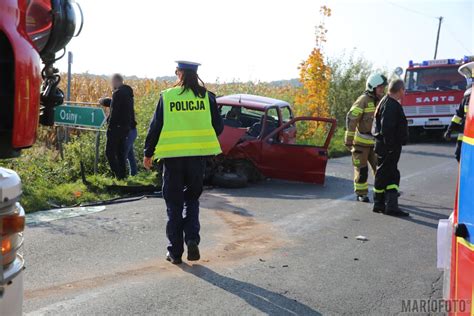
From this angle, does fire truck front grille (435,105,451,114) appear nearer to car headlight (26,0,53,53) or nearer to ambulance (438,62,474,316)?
ambulance (438,62,474,316)

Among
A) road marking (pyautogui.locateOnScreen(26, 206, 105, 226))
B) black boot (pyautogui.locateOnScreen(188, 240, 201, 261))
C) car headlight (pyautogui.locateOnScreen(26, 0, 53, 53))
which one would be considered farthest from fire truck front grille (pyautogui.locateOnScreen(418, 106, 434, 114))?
car headlight (pyautogui.locateOnScreen(26, 0, 53, 53))

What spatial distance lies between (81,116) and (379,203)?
5.04 metres

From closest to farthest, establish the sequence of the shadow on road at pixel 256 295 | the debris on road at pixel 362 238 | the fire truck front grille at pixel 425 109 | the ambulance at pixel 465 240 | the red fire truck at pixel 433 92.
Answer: the ambulance at pixel 465 240
the shadow on road at pixel 256 295
the debris on road at pixel 362 238
the red fire truck at pixel 433 92
the fire truck front grille at pixel 425 109

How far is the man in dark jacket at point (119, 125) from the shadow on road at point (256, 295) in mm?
4891

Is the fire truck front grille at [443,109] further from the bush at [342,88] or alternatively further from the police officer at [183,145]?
the police officer at [183,145]

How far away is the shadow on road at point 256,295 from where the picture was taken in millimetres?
4598

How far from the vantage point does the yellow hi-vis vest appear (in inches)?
216

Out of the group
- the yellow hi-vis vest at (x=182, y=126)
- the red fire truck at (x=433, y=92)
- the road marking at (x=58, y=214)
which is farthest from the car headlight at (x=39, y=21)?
the red fire truck at (x=433, y=92)

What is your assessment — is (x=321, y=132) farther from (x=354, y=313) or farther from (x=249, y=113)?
(x=354, y=313)

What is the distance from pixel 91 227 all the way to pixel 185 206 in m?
1.76

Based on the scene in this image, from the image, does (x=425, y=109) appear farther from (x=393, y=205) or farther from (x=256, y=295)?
(x=256, y=295)

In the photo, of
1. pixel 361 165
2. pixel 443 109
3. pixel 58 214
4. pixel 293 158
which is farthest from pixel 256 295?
pixel 443 109

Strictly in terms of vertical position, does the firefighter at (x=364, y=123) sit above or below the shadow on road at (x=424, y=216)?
above

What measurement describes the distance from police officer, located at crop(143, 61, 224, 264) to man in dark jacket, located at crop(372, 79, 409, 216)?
330 cm
